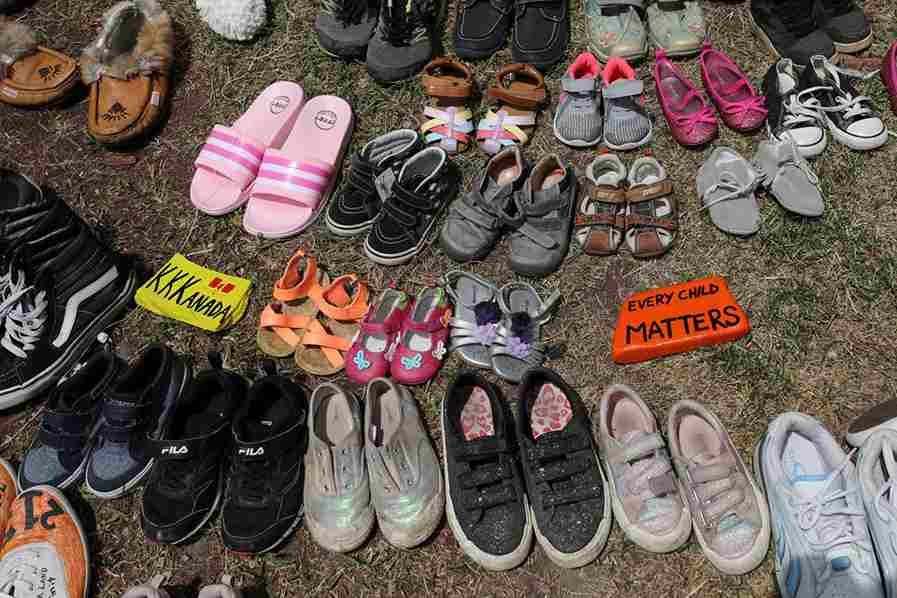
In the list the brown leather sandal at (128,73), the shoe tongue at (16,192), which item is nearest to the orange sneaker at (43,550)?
the shoe tongue at (16,192)

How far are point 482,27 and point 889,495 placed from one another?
3492mm

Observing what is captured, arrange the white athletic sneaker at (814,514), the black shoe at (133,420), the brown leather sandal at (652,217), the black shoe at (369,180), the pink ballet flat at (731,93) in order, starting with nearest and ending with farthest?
the white athletic sneaker at (814,514)
the black shoe at (133,420)
the brown leather sandal at (652,217)
the black shoe at (369,180)
the pink ballet flat at (731,93)

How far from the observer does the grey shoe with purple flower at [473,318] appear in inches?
129

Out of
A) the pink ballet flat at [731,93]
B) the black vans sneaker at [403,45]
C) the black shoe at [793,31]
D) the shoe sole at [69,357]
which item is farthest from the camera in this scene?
the black vans sneaker at [403,45]

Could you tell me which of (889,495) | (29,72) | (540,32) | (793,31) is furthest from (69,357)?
(793,31)

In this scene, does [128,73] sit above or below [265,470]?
above

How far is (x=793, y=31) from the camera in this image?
4.00m

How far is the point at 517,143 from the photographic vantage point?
389 centimetres

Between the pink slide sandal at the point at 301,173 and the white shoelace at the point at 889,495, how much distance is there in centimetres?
315

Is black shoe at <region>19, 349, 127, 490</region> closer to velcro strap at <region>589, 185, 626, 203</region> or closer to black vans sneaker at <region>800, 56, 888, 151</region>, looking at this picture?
velcro strap at <region>589, 185, 626, 203</region>

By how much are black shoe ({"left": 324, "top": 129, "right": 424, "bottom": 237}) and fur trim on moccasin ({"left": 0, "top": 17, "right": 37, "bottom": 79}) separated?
105 inches

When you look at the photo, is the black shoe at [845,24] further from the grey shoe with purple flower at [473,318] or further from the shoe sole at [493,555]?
the shoe sole at [493,555]

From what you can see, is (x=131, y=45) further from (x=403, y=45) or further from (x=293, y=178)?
(x=403, y=45)

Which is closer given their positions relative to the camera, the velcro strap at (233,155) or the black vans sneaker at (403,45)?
the velcro strap at (233,155)
